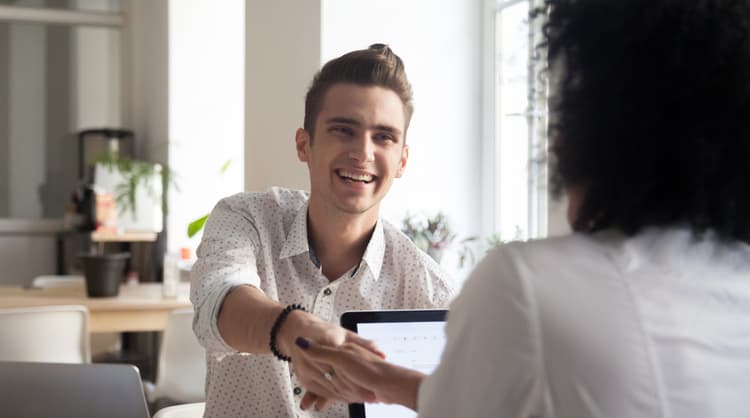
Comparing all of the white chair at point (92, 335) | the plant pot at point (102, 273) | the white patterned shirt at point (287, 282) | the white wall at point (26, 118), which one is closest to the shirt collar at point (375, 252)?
the white patterned shirt at point (287, 282)

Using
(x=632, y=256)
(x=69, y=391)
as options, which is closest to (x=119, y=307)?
(x=69, y=391)

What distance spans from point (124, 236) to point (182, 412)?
3647mm

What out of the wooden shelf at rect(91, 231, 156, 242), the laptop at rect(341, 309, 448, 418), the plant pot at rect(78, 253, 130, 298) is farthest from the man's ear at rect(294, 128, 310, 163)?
the wooden shelf at rect(91, 231, 156, 242)

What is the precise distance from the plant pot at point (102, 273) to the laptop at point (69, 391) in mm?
2133

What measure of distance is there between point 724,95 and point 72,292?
3971mm

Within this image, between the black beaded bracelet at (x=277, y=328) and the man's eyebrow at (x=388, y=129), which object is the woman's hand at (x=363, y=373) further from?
the man's eyebrow at (x=388, y=129)

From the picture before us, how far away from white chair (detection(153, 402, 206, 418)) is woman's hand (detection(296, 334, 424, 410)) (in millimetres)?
794

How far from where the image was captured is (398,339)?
4.34ft

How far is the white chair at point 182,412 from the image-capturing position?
188 centimetres

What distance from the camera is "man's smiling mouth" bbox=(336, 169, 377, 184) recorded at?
1.63m

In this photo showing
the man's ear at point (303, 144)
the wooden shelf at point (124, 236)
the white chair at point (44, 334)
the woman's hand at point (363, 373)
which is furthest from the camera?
the wooden shelf at point (124, 236)

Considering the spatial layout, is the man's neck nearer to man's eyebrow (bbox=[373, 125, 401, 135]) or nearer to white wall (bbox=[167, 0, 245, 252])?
man's eyebrow (bbox=[373, 125, 401, 135])

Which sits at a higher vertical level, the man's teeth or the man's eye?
the man's eye

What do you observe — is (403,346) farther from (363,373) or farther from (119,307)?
(119,307)
